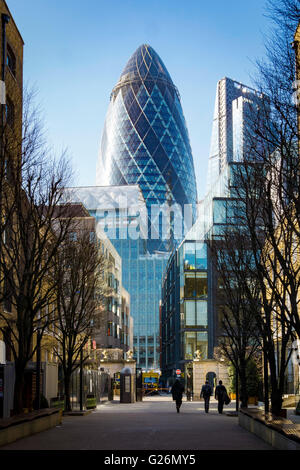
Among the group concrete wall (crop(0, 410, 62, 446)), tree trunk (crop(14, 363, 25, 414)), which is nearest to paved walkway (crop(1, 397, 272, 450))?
concrete wall (crop(0, 410, 62, 446))

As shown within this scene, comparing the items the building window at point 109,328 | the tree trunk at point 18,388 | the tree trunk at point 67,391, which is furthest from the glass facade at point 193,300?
the tree trunk at point 18,388

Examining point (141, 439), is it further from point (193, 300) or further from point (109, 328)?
point (109, 328)

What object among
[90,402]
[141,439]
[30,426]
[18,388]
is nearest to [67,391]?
[90,402]

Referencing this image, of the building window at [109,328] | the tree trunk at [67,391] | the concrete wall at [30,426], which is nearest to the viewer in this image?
the concrete wall at [30,426]

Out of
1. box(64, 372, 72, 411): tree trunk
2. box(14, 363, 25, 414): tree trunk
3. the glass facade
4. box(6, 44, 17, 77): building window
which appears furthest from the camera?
A: the glass facade

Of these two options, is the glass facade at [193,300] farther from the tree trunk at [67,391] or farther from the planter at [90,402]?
the tree trunk at [67,391]

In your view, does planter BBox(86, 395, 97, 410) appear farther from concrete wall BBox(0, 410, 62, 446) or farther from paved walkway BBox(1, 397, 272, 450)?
paved walkway BBox(1, 397, 272, 450)

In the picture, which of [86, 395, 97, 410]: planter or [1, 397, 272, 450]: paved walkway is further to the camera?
[86, 395, 97, 410]: planter

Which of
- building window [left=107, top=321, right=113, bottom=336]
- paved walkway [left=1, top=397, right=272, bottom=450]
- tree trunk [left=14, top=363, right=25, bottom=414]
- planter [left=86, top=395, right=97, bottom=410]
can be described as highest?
building window [left=107, top=321, right=113, bottom=336]

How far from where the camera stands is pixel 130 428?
24.4m

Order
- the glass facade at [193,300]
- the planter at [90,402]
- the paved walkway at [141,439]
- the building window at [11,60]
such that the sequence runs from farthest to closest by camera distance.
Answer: the glass facade at [193,300]
the planter at [90,402]
the building window at [11,60]
the paved walkway at [141,439]
